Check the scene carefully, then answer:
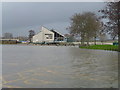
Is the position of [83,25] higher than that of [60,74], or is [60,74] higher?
[83,25]

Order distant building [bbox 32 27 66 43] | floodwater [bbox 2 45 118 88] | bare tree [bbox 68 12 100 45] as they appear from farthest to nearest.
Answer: distant building [bbox 32 27 66 43] → bare tree [bbox 68 12 100 45] → floodwater [bbox 2 45 118 88]

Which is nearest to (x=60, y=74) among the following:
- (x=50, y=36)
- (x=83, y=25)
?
(x=83, y=25)

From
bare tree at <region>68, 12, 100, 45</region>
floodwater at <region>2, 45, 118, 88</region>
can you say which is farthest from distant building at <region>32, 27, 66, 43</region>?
floodwater at <region>2, 45, 118, 88</region>

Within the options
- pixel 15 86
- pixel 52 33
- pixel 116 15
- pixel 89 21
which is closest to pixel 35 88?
pixel 15 86

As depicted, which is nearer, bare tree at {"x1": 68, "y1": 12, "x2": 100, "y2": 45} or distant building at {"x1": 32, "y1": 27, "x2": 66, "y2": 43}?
bare tree at {"x1": 68, "y1": 12, "x2": 100, "y2": 45}

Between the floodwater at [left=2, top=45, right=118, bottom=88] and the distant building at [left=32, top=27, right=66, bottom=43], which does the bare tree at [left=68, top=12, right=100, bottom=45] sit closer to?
the distant building at [left=32, top=27, right=66, bottom=43]

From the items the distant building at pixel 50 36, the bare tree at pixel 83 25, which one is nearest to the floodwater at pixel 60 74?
the bare tree at pixel 83 25

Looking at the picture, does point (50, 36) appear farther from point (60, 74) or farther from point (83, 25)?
point (60, 74)

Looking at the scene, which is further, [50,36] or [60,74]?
[50,36]

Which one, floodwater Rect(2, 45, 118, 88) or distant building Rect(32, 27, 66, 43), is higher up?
distant building Rect(32, 27, 66, 43)

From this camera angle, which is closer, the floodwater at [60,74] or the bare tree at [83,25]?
the floodwater at [60,74]

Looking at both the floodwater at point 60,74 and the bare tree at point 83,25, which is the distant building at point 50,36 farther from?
the floodwater at point 60,74

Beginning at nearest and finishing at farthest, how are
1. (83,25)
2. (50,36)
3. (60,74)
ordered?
A: (60,74) → (83,25) → (50,36)

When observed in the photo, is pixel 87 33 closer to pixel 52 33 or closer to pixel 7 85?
pixel 52 33
